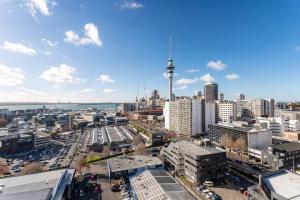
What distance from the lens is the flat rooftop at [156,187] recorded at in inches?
836

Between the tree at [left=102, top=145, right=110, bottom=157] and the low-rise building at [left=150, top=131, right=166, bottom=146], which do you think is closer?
the tree at [left=102, top=145, right=110, bottom=157]

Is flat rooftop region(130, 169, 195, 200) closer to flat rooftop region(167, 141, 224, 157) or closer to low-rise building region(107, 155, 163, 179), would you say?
low-rise building region(107, 155, 163, 179)

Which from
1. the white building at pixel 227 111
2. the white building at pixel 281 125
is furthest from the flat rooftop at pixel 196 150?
the white building at pixel 227 111

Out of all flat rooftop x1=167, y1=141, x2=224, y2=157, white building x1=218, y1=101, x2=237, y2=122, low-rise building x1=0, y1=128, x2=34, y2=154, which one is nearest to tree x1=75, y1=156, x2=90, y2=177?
flat rooftop x1=167, y1=141, x2=224, y2=157

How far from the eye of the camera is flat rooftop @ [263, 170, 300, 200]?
18062 mm

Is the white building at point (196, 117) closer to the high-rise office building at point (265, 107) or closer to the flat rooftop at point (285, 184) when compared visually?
the flat rooftop at point (285, 184)

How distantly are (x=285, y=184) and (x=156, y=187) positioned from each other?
44.7 feet

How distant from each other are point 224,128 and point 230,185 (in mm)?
21870

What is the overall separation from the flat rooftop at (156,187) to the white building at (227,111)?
2017 inches

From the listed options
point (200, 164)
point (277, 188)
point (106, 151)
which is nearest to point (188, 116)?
point (106, 151)

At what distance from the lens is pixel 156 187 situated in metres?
23.0

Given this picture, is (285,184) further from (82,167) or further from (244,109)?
(244,109)

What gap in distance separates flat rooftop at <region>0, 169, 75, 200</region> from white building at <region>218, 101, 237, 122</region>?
60017mm

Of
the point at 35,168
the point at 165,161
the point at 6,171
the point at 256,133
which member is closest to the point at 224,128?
the point at 256,133
